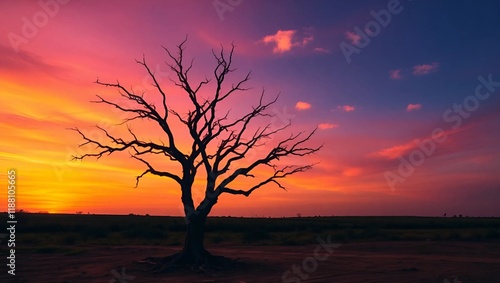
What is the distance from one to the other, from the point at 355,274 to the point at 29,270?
608 inches

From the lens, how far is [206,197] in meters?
22.0

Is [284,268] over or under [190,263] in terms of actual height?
under

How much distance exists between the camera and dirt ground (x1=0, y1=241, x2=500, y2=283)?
18.8 metres

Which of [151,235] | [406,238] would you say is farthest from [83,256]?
[406,238]

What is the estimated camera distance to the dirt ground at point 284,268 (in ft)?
61.8

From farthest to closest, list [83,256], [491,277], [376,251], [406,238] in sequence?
[406,238] < [376,251] < [83,256] < [491,277]

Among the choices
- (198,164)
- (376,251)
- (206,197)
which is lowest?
(376,251)

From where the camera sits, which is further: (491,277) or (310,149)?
(310,149)

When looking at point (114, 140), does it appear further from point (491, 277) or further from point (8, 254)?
point (491, 277)

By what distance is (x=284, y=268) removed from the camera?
21516mm

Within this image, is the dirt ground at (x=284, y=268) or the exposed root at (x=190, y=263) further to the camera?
the exposed root at (x=190, y=263)

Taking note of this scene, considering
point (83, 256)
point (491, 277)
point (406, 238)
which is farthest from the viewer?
point (406, 238)

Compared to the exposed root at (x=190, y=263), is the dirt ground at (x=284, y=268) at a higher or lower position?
lower

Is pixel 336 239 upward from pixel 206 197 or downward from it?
downward
